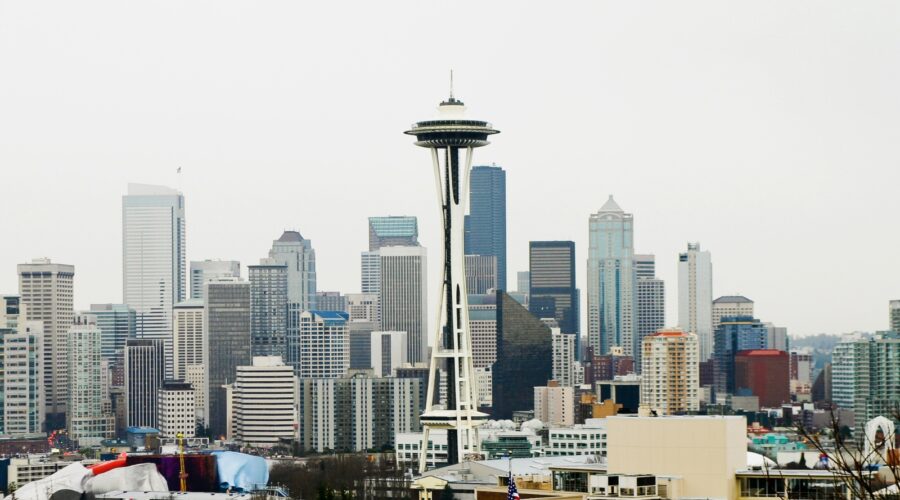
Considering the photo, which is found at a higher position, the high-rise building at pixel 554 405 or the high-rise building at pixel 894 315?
the high-rise building at pixel 894 315

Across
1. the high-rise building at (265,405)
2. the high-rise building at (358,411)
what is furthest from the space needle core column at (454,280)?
the high-rise building at (265,405)

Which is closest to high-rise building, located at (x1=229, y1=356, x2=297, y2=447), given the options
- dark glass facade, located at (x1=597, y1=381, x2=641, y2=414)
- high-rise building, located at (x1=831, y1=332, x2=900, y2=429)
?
dark glass facade, located at (x1=597, y1=381, x2=641, y2=414)

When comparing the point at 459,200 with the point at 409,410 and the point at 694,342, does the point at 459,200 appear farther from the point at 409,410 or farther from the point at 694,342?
the point at 694,342

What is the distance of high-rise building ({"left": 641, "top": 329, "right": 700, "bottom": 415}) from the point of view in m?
183

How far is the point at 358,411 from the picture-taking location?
554ft

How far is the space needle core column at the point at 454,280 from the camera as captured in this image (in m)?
107

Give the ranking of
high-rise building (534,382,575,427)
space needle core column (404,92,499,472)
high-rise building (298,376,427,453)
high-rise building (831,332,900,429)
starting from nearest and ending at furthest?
space needle core column (404,92,499,472)
high-rise building (298,376,427,453)
high-rise building (831,332,900,429)
high-rise building (534,382,575,427)

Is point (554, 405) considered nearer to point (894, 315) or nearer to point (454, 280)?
point (894, 315)

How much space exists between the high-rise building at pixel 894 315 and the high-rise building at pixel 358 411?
44.7 m

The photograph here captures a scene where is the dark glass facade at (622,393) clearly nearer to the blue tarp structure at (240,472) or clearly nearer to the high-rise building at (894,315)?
the high-rise building at (894,315)

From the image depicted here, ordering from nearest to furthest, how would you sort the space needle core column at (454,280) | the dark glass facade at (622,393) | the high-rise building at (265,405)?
the space needle core column at (454,280), the dark glass facade at (622,393), the high-rise building at (265,405)

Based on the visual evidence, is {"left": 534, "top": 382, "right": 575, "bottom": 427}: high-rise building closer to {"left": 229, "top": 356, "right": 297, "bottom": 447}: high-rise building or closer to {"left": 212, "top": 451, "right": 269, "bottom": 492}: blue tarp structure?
{"left": 229, "top": 356, "right": 297, "bottom": 447}: high-rise building

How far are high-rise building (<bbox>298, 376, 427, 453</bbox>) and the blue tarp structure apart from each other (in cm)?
4526

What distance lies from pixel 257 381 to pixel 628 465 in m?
143
